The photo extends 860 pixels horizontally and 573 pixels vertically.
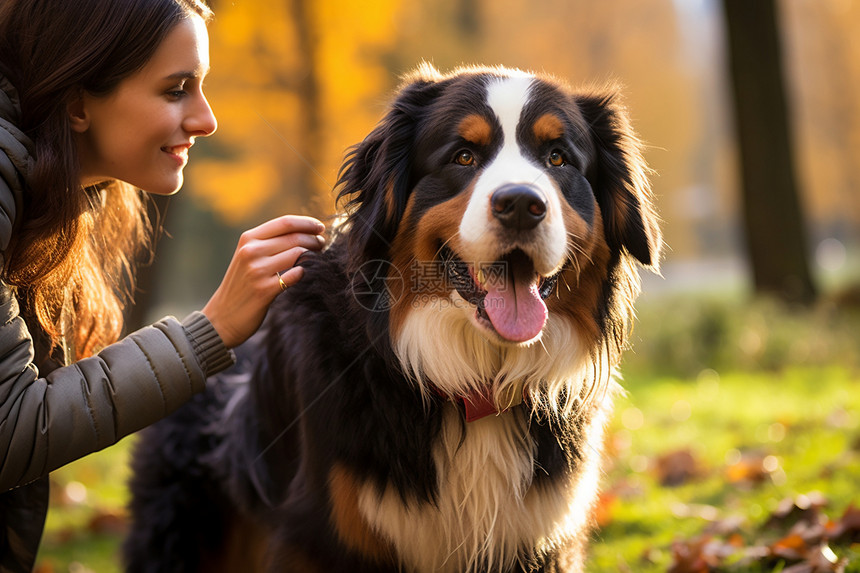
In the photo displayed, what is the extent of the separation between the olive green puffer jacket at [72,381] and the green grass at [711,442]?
79.3 inches

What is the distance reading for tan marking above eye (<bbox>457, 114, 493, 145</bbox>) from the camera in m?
2.49

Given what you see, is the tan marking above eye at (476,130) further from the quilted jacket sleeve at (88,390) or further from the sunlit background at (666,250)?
the quilted jacket sleeve at (88,390)

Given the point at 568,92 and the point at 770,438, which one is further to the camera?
the point at 770,438

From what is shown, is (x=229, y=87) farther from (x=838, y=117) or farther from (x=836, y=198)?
(x=836, y=198)

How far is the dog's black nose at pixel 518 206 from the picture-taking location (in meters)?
2.23

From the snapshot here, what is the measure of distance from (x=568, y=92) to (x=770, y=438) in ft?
10.6

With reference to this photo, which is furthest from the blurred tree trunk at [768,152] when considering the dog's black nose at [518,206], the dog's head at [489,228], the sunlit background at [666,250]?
the dog's black nose at [518,206]

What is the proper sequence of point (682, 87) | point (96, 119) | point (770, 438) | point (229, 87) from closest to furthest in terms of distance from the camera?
point (96, 119), point (770, 438), point (229, 87), point (682, 87)

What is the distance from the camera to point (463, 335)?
8.40 ft

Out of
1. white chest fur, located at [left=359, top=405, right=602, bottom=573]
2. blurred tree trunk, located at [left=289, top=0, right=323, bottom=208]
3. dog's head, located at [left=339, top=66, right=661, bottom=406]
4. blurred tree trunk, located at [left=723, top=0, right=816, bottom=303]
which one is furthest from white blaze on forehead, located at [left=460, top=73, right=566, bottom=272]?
blurred tree trunk, located at [left=289, top=0, right=323, bottom=208]

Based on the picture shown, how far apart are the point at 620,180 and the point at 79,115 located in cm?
181

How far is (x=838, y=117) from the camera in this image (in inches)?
950

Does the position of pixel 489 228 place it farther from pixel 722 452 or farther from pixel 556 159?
pixel 722 452

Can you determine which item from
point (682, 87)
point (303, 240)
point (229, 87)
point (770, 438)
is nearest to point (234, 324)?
point (303, 240)
